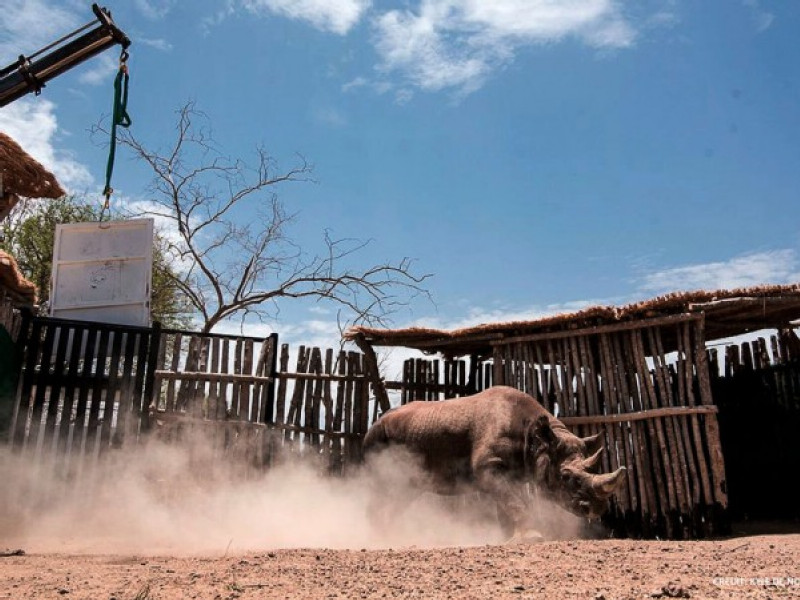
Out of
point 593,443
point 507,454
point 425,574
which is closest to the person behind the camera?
point 425,574

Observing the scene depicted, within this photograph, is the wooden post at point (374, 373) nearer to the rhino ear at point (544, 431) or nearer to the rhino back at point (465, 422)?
the rhino back at point (465, 422)

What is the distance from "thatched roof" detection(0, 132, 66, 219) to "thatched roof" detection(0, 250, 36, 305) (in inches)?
27.3

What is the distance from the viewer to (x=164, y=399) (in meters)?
10.5

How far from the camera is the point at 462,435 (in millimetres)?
9547

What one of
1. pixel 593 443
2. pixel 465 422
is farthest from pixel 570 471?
pixel 465 422

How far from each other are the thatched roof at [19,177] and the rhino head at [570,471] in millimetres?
7570

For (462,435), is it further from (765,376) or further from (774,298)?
(765,376)

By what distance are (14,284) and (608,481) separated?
8851mm

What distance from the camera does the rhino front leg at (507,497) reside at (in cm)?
844

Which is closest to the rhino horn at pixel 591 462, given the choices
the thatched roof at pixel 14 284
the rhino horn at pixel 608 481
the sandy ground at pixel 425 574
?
the rhino horn at pixel 608 481

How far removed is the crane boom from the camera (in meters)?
8.62

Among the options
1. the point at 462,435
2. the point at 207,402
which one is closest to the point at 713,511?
the point at 462,435

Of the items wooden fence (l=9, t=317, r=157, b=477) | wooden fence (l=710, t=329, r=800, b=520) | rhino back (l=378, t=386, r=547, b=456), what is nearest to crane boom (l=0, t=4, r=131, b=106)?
wooden fence (l=9, t=317, r=157, b=477)

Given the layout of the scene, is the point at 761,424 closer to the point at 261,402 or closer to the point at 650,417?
the point at 650,417
